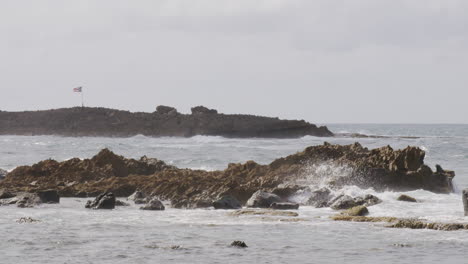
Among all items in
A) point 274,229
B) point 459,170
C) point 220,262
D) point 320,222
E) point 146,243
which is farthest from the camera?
point 459,170

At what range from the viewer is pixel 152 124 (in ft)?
407

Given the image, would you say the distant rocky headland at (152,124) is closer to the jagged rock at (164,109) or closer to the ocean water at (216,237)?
the jagged rock at (164,109)

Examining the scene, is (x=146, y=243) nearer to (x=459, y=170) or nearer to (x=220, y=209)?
(x=220, y=209)

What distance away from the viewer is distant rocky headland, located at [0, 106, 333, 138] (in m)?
120

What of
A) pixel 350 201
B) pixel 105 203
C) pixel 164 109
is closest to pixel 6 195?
pixel 105 203

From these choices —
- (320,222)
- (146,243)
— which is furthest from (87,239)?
(320,222)

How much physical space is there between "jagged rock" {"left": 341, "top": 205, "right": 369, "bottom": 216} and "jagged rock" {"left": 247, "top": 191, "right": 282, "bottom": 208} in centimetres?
285

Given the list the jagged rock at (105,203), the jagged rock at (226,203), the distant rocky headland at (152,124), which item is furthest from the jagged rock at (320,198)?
the distant rocky headland at (152,124)

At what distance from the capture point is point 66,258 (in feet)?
48.1

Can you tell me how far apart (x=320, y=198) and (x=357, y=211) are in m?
3.12

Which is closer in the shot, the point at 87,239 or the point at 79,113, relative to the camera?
the point at 87,239

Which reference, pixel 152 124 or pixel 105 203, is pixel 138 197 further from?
pixel 152 124

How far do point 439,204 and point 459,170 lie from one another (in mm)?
16786

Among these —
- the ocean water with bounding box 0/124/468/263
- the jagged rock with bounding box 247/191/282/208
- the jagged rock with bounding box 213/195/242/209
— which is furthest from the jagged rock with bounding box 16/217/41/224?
the jagged rock with bounding box 247/191/282/208
